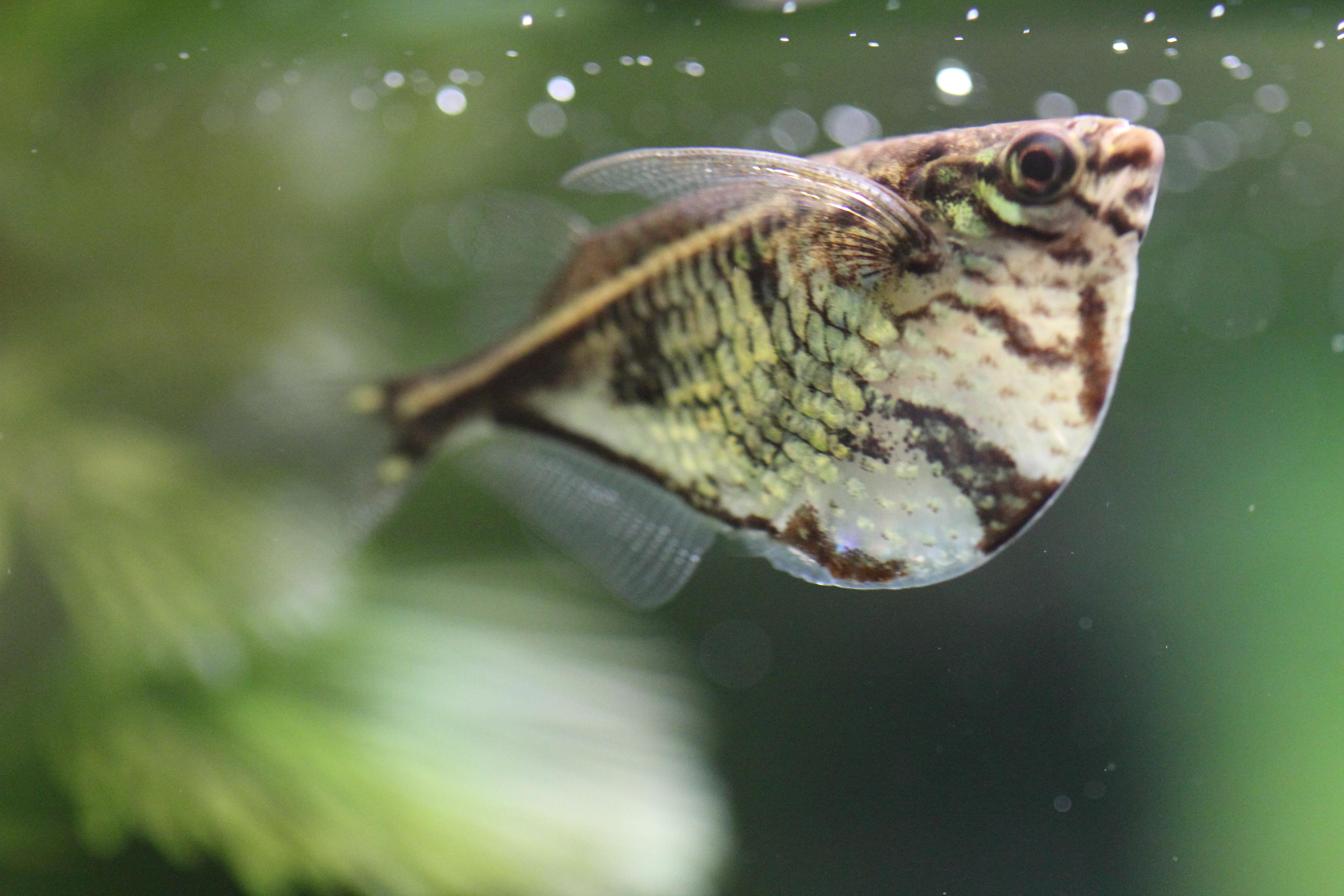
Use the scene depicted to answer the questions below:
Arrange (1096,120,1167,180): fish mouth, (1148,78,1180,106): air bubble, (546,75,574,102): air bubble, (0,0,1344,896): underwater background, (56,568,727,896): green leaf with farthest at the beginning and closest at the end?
(546,75,574,102): air bubble
(56,568,727,896): green leaf
(1148,78,1180,106): air bubble
(0,0,1344,896): underwater background
(1096,120,1167,180): fish mouth

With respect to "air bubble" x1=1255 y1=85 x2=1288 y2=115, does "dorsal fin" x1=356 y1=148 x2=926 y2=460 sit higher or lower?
lower

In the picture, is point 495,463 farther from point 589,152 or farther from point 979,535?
point 589,152

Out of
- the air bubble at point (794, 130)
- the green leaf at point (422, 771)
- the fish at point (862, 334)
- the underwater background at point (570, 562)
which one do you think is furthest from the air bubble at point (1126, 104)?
the green leaf at point (422, 771)

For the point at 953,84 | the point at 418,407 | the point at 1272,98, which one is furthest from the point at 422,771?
the point at 1272,98

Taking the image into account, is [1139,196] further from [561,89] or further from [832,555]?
[561,89]

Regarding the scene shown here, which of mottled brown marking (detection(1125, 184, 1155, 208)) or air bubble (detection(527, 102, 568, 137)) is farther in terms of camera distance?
air bubble (detection(527, 102, 568, 137))

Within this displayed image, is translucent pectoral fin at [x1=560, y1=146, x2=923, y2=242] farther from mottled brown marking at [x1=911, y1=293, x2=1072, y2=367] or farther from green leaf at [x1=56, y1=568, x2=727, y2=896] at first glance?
green leaf at [x1=56, y1=568, x2=727, y2=896]

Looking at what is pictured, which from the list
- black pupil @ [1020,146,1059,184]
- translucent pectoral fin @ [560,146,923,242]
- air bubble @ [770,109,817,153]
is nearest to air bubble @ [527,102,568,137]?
air bubble @ [770,109,817,153]

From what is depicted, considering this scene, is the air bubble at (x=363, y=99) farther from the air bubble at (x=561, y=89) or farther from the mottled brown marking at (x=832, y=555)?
the mottled brown marking at (x=832, y=555)

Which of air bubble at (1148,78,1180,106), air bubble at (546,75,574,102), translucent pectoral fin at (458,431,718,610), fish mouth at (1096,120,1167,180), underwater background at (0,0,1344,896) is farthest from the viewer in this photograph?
air bubble at (546,75,574,102)
